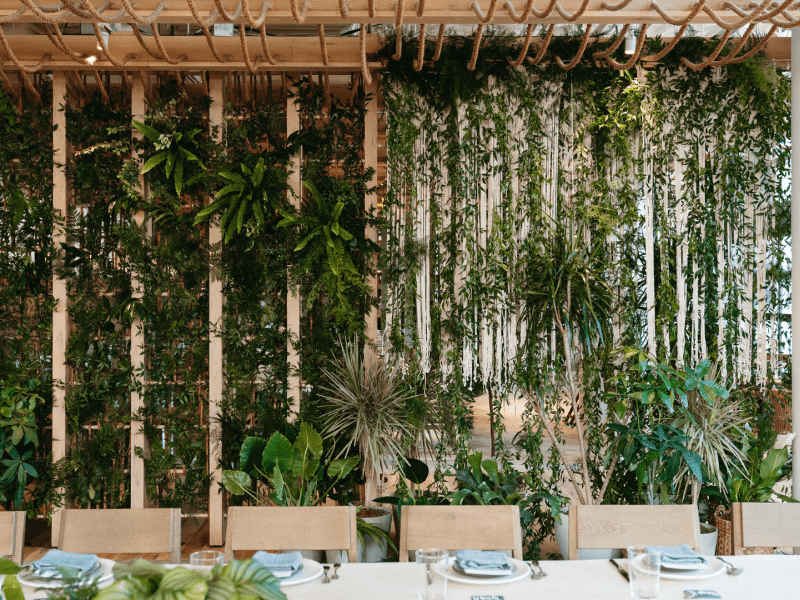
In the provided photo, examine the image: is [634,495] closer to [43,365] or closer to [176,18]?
[176,18]

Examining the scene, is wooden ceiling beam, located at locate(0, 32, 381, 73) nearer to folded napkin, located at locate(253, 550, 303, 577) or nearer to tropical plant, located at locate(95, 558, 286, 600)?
folded napkin, located at locate(253, 550, 303, 577)

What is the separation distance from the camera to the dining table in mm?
1754

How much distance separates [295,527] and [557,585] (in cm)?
91

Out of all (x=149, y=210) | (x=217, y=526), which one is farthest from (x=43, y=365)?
(x=217, y=526)

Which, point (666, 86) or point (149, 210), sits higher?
point (666, 86)

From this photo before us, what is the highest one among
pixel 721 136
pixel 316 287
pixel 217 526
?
pixel 721 136

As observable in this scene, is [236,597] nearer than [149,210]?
Yes

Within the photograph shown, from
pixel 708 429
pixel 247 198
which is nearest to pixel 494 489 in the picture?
pixel 708 429

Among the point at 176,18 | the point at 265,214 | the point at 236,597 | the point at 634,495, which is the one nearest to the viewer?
the point at 236,597

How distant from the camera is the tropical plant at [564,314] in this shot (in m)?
3.60

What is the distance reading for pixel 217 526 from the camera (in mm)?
3869

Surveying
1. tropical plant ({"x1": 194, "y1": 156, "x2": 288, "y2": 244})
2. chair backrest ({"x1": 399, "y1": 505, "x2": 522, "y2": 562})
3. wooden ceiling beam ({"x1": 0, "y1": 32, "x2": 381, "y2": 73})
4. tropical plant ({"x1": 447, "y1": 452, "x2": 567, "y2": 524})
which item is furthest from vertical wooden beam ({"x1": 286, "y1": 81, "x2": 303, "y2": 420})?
chair backrest ({"x1": 399, "y1": 505, "x2": 522, "y2": 562})

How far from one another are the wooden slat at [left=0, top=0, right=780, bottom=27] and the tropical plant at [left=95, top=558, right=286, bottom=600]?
6.82ft

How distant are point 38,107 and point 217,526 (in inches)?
110
